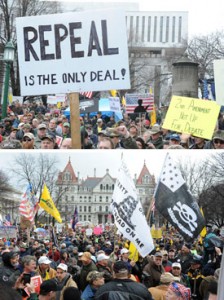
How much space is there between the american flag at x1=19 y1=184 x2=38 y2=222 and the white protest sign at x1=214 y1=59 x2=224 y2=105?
9.84 feet

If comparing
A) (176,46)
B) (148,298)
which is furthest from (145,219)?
(176,46)

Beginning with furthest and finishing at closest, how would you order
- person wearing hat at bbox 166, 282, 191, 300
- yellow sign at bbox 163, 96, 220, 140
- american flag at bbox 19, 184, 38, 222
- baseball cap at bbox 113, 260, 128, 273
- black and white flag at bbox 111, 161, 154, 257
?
1. yellow sign at bbox 163, 96, 220, 140
2. black and white flag at bbox 111, 161, 154, 257
3. american flag at bbox 19, 184, 38, 222
4. person wearing hat at bbox 166, 282, 191, 300
5. baseball cap at bbox 113, 260, 128, 273

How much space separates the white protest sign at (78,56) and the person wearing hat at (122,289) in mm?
3586

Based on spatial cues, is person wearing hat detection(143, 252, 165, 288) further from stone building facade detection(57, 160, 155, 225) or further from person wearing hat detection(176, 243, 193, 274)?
person wearing hat detection(176, 243, 193, 274)

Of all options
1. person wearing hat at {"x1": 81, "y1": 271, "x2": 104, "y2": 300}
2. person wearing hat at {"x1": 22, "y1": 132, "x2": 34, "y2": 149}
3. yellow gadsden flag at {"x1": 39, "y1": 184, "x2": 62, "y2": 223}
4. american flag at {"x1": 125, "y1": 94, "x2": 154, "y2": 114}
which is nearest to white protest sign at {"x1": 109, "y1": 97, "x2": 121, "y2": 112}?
american flag at {"x1": 125, "y1": 94, "x2": 154, "y2": 114}

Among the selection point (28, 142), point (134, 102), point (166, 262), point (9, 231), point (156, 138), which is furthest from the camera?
point (134, 102)

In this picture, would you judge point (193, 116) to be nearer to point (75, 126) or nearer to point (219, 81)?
point (219, 81)

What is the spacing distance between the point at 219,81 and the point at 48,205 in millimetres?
3375

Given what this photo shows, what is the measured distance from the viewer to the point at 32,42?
10.6 m

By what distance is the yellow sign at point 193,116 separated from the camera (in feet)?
38.4

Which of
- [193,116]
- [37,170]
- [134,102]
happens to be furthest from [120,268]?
[134,102]

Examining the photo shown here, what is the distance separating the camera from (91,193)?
27.9ft

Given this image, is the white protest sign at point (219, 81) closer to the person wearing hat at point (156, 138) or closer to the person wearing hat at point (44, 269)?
the person wearing hat at point (156, 138)

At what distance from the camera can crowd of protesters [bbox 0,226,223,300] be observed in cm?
713
